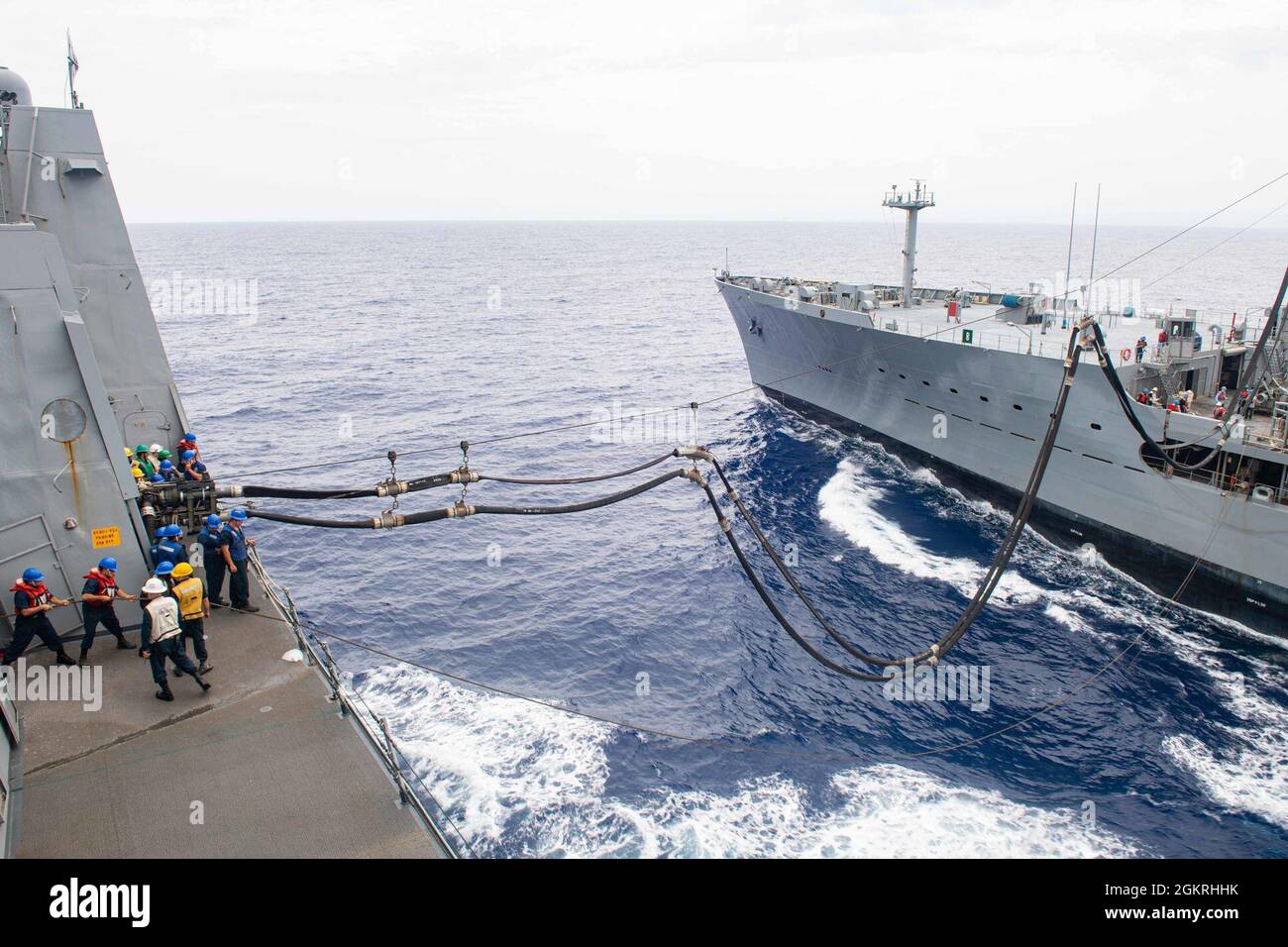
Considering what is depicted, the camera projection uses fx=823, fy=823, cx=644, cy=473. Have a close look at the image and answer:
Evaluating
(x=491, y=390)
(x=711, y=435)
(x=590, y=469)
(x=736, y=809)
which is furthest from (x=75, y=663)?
(x=491, y=390)

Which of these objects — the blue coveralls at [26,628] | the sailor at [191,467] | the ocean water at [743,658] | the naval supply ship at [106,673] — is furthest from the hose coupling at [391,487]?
the ocean water at [743,658]

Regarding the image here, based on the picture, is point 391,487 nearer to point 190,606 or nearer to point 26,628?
point 190,606

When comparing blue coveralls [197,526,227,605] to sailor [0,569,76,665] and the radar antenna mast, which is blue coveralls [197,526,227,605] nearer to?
sailor [0,569,76,665]

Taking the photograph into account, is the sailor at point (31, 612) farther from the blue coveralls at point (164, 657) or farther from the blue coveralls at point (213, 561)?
the blue coveralls at point (213, 561)

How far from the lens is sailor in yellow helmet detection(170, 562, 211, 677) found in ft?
37.7

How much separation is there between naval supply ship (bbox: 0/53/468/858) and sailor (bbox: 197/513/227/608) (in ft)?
1.25

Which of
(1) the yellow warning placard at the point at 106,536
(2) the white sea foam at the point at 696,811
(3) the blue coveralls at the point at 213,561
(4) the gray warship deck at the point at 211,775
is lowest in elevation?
(2) the white sea foam at the point at 696,811

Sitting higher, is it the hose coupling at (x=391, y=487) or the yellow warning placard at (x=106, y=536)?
the hose coupling at (x=391, y=487)

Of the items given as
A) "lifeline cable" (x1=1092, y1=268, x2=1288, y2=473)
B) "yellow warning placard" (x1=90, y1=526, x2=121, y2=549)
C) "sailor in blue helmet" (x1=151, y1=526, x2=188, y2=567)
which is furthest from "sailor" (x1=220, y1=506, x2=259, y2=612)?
"lifeline cable" (x1=1092, y1=268, x2=1288, y2=473)

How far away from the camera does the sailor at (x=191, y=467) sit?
51.3 ft

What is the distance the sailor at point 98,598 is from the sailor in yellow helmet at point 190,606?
2.93 feet

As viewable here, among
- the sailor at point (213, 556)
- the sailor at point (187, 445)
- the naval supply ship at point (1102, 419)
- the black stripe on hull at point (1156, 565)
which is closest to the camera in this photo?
the sailor at point (213, 556)
